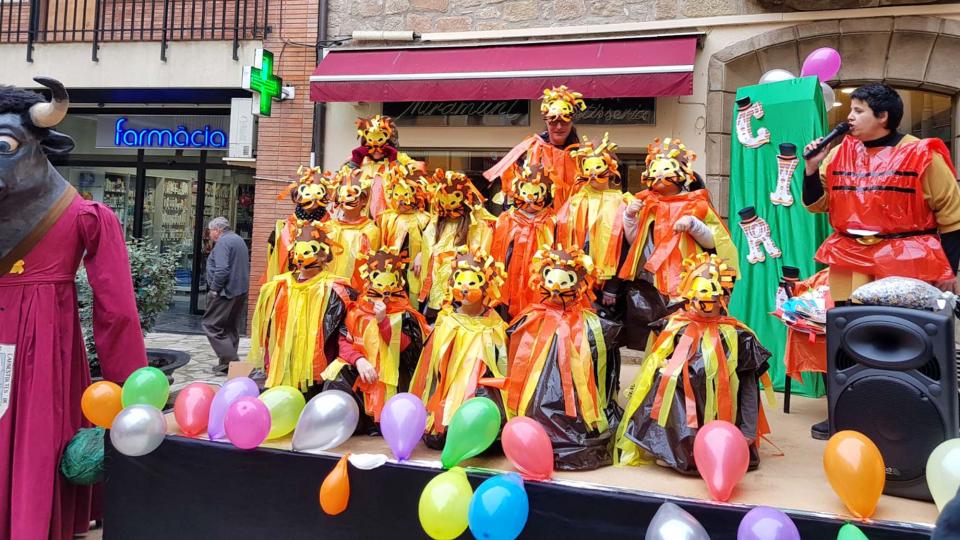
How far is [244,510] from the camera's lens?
270 centimetres

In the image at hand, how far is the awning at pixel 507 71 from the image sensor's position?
6434mm

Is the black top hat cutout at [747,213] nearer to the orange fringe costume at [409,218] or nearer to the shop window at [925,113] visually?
the orange fringe costume at [409,218]

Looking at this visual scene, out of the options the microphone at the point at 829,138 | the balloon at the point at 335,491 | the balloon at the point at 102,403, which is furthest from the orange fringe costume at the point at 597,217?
the balloon at the point at 102,403

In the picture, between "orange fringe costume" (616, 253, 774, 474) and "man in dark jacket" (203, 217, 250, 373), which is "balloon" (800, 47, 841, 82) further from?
"man in dark jacket" (203, 217, 250, 373)

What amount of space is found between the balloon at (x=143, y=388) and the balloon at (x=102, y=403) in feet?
0.12

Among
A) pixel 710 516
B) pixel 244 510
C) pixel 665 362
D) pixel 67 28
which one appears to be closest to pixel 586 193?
pixel 665 362

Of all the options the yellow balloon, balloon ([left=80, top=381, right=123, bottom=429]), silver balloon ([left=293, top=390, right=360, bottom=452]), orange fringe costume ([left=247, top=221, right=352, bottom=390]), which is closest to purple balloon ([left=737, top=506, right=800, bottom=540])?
the yellow balloon

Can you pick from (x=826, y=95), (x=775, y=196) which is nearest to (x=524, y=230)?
(x=775, y=196)

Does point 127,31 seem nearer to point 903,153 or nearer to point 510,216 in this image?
point 510,216

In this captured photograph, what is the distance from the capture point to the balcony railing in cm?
855

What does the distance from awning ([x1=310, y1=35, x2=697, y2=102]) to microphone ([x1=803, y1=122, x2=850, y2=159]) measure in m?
3.52

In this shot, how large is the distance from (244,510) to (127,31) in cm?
845

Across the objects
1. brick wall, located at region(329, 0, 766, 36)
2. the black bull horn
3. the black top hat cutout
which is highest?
brick wall, located at region(329, 0, 766, 36)

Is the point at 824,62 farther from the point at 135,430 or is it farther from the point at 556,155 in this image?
the point at 135,430
